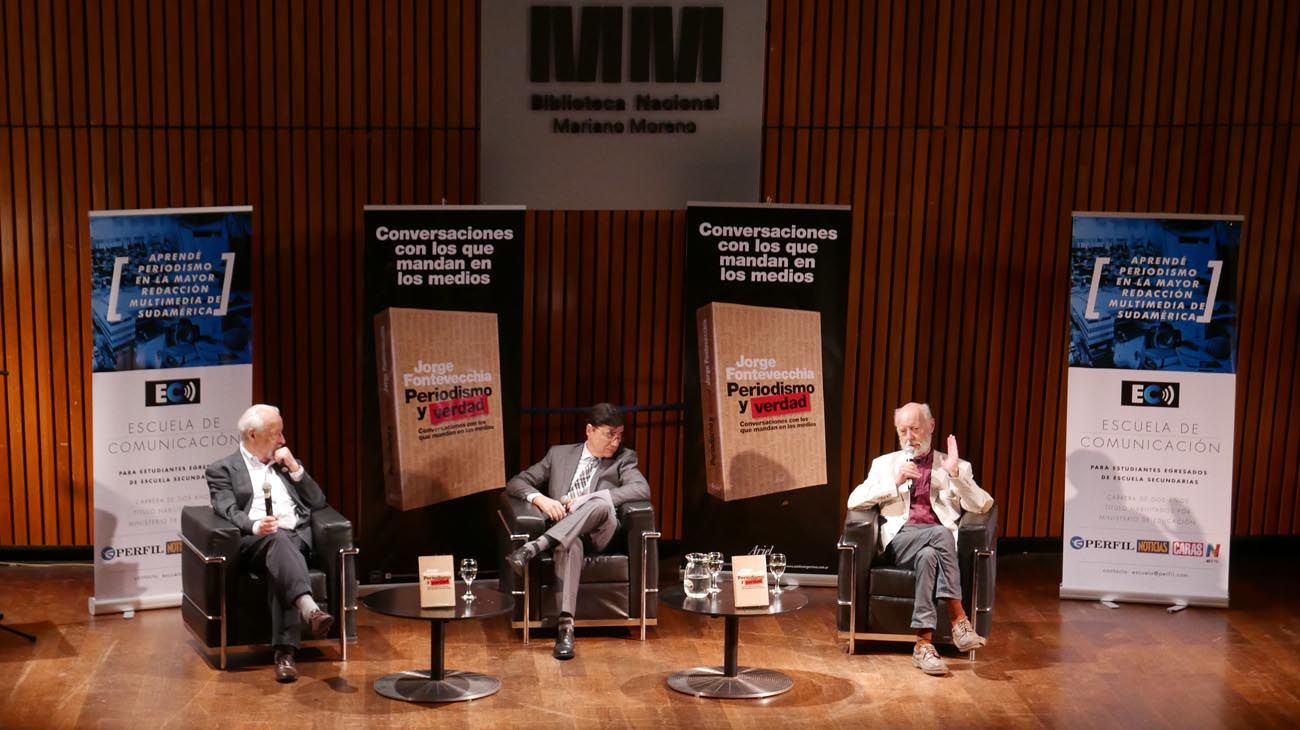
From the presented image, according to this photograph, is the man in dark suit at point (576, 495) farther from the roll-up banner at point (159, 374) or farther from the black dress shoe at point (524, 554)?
the roll-up banner at point (159, 374)

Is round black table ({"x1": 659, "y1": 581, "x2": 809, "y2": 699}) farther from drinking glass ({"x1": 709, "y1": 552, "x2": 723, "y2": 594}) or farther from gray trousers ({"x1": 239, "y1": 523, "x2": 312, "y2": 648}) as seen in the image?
gray trousers ({"x1": 239, "y1": 523, "x2": 312, "y2": 648})

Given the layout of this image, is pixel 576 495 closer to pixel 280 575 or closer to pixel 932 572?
pixel 280 575

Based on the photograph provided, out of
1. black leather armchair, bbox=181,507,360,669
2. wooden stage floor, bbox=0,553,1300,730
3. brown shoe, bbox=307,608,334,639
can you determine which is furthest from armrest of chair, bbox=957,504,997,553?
brown shoe, bbox=307,608,334,639

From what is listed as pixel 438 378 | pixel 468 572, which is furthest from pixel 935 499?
pixel 438 378

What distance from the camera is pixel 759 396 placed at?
758 centimetres

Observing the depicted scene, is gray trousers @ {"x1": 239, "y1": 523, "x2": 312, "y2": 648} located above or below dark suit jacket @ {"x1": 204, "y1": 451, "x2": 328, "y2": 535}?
below

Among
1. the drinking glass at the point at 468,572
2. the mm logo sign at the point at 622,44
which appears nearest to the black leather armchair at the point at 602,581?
the drinking glass at the point at 468,572

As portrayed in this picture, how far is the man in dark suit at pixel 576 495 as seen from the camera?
6.76 metres

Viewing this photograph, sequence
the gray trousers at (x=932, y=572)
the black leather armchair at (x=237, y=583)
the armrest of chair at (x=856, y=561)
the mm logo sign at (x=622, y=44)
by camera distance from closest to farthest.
→ the black leather armchair at (x=237, y=583) < the gray trousers at (x=932, y=572) < the armrest of chair at (x=856, y=561) < the mm logo sign at (x=622, y=44)

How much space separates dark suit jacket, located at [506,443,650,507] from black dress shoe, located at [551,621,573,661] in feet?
2.01

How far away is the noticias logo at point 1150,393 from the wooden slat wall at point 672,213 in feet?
2.59

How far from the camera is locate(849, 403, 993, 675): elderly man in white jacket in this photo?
6.64 m

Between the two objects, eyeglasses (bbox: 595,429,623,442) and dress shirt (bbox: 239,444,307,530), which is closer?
dress shirt (bbox: 239,444,307,530)

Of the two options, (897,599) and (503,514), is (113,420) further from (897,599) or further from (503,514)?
(897,599)
